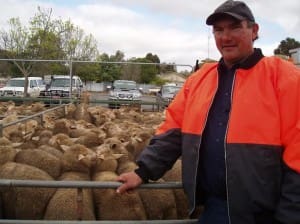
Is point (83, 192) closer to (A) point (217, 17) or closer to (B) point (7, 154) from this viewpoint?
(B) point (7, 154)

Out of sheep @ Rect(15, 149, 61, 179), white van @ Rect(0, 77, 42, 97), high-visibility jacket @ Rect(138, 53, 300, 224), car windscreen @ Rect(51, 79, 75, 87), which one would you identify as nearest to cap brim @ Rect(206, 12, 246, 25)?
high-visibility jacket @ Rect(138, 53, 300, 224)

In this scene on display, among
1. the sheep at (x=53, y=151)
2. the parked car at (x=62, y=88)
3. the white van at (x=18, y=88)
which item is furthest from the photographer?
the white van at (x=18, y=88)

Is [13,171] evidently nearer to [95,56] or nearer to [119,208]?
[119,208]

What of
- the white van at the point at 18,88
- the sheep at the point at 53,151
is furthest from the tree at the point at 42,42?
the sheep at the point at 53,151

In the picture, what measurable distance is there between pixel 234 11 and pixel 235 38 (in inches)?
6.5


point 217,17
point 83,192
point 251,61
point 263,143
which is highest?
point 217,17

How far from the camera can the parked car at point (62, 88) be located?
1653 cm

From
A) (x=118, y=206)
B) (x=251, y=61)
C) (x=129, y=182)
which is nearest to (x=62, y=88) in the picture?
(x=118, y=206)

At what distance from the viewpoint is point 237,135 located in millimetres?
2768

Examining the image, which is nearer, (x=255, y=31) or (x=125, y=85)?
(x=255, y=31)

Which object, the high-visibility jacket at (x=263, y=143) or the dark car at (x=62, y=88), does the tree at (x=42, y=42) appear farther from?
the high-visibility jacket at (x=263, y=143)

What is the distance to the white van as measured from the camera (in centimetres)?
1987

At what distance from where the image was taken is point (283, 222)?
2678 millimetres

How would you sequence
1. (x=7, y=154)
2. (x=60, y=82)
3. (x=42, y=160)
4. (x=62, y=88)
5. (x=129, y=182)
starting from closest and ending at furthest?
(x=129, y=182), (x=42, y=160), (x=7, y=154), (x=62, y=88), (x=60, y=82)
